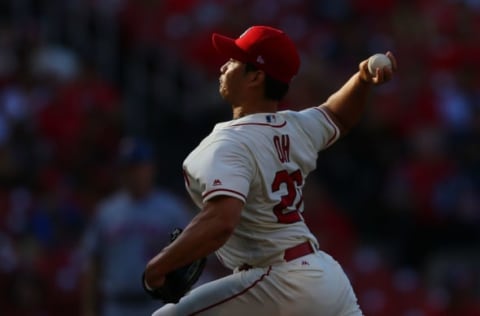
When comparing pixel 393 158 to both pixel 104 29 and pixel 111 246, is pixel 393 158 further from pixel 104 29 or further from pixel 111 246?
pixel 111 246

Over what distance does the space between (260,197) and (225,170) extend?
0.29 m

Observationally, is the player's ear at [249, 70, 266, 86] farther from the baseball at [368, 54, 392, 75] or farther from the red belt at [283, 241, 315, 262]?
the red belt at [283, 241, 315, 262]

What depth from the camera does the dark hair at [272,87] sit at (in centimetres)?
544

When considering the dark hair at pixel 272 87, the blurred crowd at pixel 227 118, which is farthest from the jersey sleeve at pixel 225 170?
the blurred crowd at pixel 227 118

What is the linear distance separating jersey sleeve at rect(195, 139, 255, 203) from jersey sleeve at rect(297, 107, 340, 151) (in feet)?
1.64

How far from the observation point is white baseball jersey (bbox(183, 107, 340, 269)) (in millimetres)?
5121

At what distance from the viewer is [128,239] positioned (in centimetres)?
843

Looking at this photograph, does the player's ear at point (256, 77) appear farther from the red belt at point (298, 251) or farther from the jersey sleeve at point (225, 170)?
the red belt at point (298, 251)

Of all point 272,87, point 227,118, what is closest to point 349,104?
point 272,87

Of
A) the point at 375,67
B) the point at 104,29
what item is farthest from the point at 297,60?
the point at 104,29

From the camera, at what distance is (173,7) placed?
13008 mm

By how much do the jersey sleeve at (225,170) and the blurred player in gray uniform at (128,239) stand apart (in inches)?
126

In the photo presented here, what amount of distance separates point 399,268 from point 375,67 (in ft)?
21.1

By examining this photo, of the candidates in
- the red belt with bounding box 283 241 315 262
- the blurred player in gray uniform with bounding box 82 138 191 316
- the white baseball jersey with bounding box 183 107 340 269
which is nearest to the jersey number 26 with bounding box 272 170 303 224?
the white baseball jersey with bounding box 183 107 340 269
